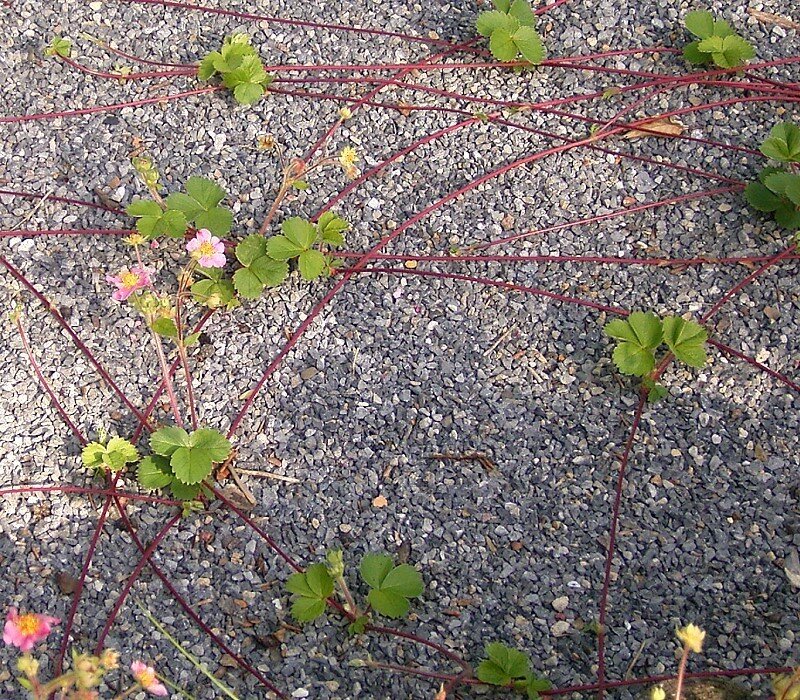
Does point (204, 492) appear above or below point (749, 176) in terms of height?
below

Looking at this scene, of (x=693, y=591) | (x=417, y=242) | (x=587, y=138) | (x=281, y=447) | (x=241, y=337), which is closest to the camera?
(x=693, y=591)

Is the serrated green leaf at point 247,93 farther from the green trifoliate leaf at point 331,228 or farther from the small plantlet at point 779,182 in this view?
the small plantlet at point 779,182

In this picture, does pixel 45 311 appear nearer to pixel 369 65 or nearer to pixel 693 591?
pixel 369 65

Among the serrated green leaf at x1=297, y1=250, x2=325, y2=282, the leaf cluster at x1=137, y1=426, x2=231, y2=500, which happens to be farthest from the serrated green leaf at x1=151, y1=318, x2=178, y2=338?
the serrated green leaf at x1=297, y1=250, x2=325, y2=282

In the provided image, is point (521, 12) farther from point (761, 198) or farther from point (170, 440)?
point (170, 440)

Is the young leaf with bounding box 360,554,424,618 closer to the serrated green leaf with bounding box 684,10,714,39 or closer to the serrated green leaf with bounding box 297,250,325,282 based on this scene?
the serrated green leaf with bounding box 297,250,325,282

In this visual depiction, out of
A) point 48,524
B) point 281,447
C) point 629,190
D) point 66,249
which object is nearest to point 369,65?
point 629,190
